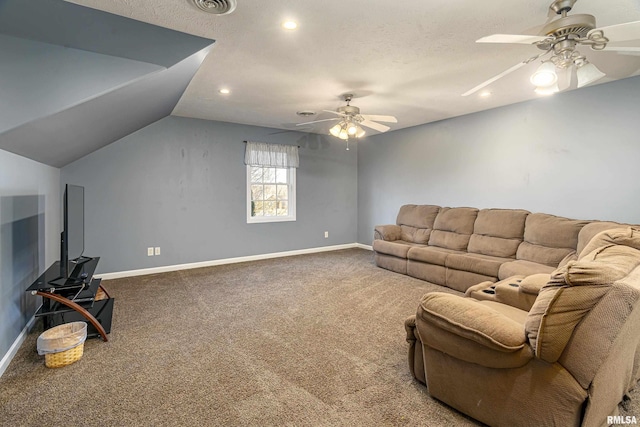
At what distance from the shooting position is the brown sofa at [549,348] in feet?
4.39

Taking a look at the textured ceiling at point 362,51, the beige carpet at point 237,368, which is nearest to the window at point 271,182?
the textured ceiling at point 362,51

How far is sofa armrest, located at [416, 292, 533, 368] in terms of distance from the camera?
4.97 ft

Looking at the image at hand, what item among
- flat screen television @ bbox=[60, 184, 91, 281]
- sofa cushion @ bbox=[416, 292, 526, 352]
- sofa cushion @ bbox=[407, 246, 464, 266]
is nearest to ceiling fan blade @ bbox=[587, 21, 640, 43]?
sofa cushion @ bbox=[416, 292, 526, 352]

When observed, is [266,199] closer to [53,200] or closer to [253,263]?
[253,263]

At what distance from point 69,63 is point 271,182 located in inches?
156

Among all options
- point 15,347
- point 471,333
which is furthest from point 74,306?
point 471,333

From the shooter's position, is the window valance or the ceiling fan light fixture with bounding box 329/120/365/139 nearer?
the ceiling fan light fixture with bounding box 329/120/365/139

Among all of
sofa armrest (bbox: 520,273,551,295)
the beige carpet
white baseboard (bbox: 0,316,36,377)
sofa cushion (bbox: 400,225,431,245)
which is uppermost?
sofa cushion (bbox: 400,225,431,245)

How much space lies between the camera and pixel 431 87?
12.3 feet

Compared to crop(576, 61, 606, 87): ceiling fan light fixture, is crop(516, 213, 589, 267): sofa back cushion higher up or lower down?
lower down

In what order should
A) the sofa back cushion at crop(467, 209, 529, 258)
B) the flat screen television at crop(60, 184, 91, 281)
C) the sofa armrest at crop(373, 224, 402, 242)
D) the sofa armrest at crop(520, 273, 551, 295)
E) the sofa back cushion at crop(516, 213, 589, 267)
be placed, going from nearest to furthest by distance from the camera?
the sofa armrest at crop(520, 273, 551, 295)
the flat screen television at crop(60, 184, 91, 281)
the sofa back cushion at crop(516, 213, 589, 267)
the sofa back cushion at crop(467, 209, 529, 258)
the sofa armrest at crop(373, 224, 402, 242)

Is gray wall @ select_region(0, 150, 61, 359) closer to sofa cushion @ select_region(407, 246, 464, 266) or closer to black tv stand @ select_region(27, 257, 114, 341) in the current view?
black tv stand @ select_region(27, 257, 114, 341)

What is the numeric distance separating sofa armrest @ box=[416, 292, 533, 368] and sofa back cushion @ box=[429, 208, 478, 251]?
125 inches

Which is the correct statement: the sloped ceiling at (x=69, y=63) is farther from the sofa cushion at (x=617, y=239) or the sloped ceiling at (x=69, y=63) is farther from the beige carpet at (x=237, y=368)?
the sofa cushion at (x=617, y=239)
